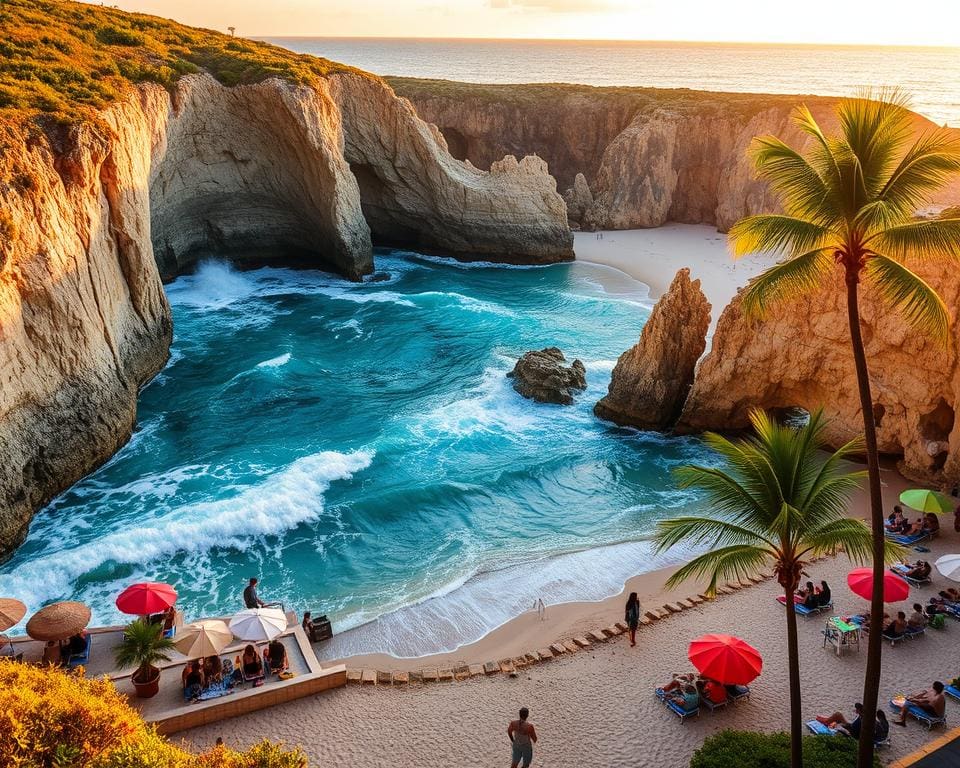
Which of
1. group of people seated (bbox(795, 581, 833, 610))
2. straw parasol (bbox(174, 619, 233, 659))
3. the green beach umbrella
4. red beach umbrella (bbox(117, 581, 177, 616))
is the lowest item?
red beach umbrella (bbox(117, 581, 177, 616))

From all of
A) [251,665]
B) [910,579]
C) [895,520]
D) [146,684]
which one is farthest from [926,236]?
[146,684]

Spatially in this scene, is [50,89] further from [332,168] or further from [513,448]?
[513,448]

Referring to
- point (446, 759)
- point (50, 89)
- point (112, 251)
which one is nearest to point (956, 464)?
point (446, 759)

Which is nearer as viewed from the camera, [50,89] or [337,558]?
[337,558]

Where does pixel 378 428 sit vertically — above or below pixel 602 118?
below

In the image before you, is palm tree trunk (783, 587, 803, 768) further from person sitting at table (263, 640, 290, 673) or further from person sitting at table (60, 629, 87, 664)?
person sitting at table (60, 629, 87, 664)

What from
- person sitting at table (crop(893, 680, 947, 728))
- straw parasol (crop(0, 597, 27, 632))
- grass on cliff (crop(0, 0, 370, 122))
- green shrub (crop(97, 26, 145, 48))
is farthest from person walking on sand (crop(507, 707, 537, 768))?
green shrub (crop(97, 26, 145, 48))

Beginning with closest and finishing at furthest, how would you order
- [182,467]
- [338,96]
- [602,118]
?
[182,467] → [338,96] → [602,118]
